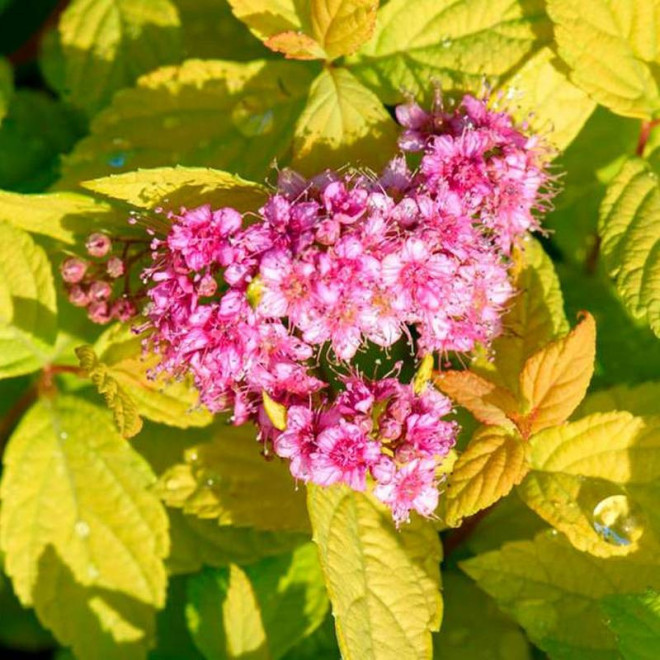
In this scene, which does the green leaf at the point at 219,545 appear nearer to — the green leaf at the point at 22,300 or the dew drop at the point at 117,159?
the green leaf at the point at 22,300

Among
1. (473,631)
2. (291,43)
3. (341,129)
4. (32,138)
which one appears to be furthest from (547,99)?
(32,138)

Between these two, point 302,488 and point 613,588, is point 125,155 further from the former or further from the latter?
point 613,588

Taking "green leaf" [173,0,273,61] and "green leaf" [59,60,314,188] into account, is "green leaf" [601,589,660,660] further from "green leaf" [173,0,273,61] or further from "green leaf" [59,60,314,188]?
"green leaf" [173,0,273,61]

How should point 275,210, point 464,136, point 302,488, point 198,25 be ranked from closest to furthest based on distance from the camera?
point 275,210, point 464,136, point 302,488, point 198,25

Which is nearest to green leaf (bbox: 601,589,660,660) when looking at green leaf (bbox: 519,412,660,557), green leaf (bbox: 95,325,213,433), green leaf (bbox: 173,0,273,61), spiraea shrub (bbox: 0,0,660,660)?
spiraea shrub (bbox: 0,0,660,660)

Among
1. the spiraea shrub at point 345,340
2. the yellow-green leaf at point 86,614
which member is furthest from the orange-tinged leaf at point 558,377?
the yellow-green leaf at point 86,614

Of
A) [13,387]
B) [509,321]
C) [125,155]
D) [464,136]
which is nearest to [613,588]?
[509,321]
